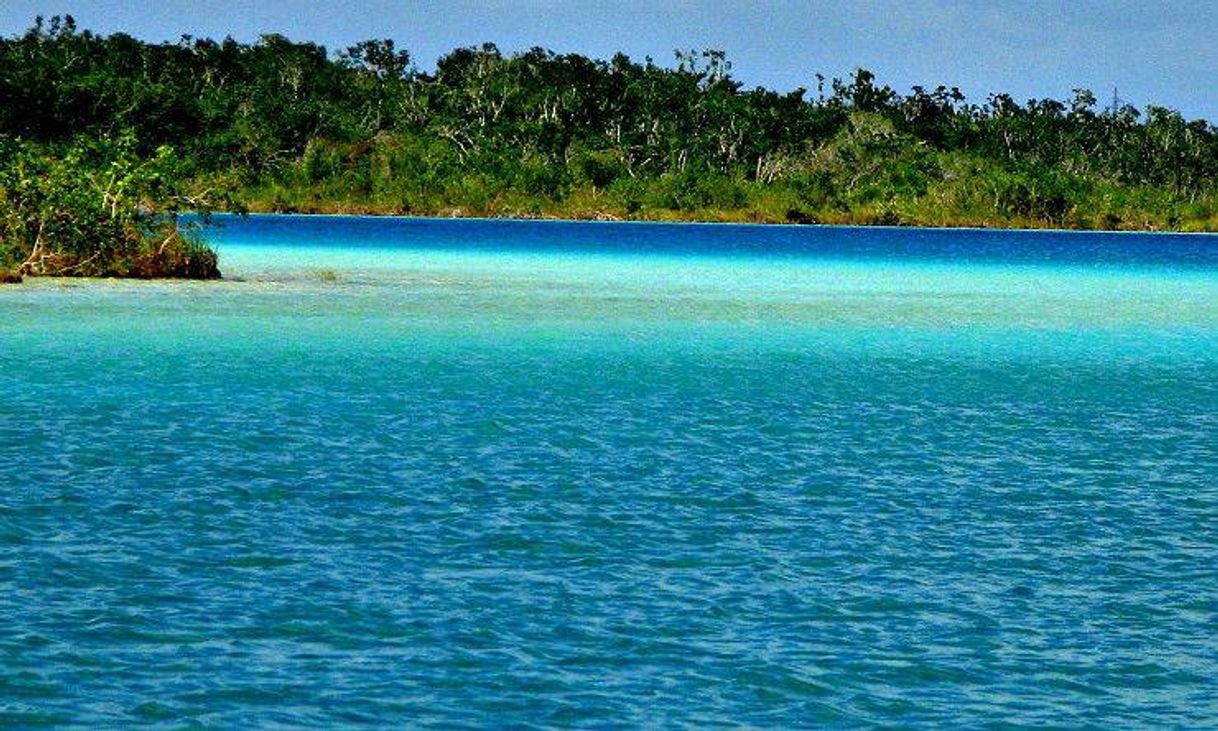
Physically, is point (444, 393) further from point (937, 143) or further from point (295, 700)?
point (937, 143)

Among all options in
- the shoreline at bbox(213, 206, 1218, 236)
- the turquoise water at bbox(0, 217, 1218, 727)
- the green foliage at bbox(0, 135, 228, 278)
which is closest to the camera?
the turquoise water at bbox(0, 217, 1218, 727)

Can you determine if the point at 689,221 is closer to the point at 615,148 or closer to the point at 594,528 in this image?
the point at 615,148

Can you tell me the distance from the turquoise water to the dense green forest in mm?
92351

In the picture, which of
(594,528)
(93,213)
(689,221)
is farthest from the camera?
(689,221)

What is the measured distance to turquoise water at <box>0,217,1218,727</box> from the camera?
9969mm

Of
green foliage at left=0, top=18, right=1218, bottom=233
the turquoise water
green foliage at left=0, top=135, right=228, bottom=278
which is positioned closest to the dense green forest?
green foliage at left=0, top=18, right=1218, bottom=233

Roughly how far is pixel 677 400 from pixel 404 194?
108 metres

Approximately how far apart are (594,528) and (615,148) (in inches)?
4787

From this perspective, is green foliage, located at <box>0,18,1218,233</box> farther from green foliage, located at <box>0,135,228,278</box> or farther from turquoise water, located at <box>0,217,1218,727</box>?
turquoise water, located at <box>0,217,1218,727</box>

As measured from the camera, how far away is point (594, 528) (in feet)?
46.4

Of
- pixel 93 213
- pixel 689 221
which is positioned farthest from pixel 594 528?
pixel 689 221

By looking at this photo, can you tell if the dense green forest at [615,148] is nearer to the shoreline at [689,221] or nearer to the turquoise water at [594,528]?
the shoreline at [689,221]

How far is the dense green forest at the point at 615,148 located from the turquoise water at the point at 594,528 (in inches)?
3636

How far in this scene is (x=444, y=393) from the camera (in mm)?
23609
